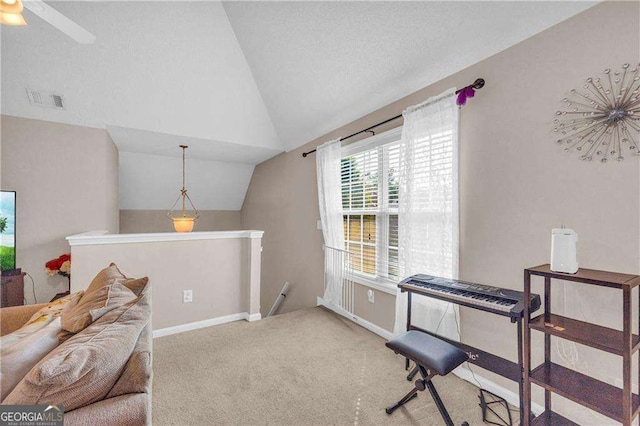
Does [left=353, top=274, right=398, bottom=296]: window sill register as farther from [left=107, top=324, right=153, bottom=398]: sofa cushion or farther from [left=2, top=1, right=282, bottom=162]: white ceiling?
[left=2, top=1, right=282, bottom=162]: white ceiling

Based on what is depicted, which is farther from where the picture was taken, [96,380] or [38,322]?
[38,322]

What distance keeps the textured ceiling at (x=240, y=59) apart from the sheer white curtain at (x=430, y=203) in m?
0.41

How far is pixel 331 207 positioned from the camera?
3.45 metres

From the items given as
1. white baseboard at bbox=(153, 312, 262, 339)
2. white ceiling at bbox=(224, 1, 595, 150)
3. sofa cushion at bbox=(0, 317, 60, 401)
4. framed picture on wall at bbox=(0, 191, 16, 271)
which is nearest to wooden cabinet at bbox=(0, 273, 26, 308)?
framed picture on wall at bbox=(0, 191, 16, 271)

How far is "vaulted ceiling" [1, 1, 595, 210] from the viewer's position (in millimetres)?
2096

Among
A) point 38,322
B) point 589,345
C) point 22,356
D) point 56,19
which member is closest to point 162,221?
point 56,19

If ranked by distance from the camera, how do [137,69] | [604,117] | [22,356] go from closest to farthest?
[22,356]
[604,117]
[137,69]

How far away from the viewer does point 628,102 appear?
4.79 ft

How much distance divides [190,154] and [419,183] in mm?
3896

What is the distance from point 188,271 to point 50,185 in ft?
5.96

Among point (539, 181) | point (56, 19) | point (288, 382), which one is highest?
point (56, 19)

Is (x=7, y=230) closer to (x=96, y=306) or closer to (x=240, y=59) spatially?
(x=96, y=306)

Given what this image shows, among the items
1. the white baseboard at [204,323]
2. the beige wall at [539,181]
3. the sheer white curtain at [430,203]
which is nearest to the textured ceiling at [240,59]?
the beige wall at [539,181]

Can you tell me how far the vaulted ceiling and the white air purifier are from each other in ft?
4.22
